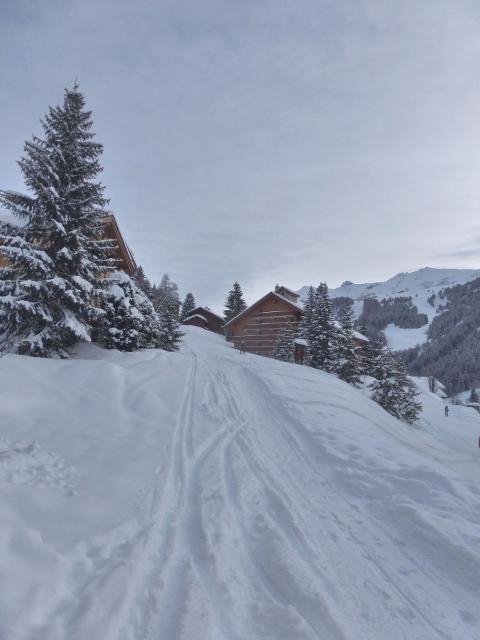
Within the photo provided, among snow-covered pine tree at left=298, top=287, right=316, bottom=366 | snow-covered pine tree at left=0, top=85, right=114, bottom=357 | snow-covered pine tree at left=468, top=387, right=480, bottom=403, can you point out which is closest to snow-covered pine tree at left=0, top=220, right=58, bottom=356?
snow-covered pine tree at left=0, top=85, right=114, bottom=357

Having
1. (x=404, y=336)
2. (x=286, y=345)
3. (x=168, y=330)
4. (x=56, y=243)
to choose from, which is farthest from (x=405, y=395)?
(x=404, y=336)

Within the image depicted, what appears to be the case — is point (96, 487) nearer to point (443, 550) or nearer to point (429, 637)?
point (429, 637)

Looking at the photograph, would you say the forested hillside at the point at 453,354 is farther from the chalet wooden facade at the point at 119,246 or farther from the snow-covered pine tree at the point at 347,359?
the chalet wooden facade at the point at 119,246

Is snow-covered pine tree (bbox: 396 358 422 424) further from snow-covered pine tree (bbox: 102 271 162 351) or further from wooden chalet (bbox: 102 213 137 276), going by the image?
wooden chalet (bbox: 102 213 137 276)

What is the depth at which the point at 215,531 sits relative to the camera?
3248 mm

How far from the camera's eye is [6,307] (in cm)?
989

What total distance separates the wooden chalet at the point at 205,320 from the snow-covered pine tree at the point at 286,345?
27145mm

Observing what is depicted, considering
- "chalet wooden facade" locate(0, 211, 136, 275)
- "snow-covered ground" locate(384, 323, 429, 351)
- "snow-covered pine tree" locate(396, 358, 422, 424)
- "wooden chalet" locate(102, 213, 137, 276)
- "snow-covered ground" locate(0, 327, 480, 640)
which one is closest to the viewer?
"snow-covered ground" locate(0, 327, 480, 640)

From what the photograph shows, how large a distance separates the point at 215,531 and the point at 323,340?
909 inches

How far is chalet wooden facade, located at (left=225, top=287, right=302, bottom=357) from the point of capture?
113 feet

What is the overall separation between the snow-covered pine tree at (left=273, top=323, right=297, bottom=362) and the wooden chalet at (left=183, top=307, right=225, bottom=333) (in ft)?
89.1

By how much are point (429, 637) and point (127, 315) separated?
1299 centimetres

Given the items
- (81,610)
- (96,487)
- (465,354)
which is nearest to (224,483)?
(96,487)

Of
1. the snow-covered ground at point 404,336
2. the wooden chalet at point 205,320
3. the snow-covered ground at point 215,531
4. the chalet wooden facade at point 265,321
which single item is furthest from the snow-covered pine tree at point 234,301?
the snow-covered ground at point 404,336
